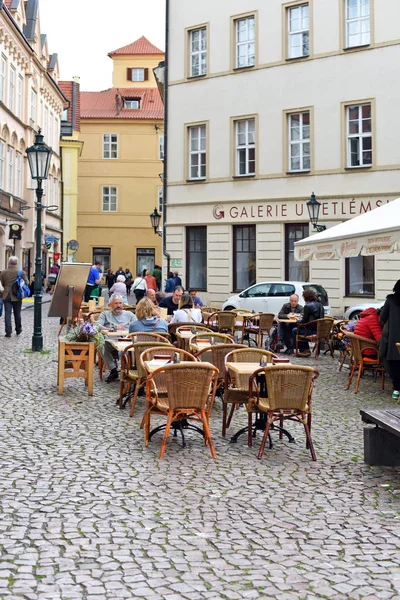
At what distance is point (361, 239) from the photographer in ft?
35.3

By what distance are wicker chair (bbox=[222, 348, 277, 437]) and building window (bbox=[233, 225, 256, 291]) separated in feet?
61.3

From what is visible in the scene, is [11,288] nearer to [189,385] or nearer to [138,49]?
[189,385]

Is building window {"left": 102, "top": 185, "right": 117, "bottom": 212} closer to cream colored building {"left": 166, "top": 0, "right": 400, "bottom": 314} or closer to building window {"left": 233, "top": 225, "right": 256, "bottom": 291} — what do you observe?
cream colored building {"left": 166, "top": 0, "right": 400, "bottom": 314}

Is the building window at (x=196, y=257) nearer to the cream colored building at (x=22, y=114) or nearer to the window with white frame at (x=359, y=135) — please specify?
the window with white frame at (x=359, y=135)

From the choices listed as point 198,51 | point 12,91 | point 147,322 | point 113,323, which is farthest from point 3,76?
point 147,322

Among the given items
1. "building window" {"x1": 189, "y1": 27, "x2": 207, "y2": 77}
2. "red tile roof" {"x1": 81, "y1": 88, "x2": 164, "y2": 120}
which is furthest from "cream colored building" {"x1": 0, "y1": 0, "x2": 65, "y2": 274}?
"building window" {"x1": 189, "y1": 27, "x2": 207, "y2": 77}

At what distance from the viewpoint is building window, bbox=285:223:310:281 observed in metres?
26.4

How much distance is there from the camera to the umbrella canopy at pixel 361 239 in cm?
1026

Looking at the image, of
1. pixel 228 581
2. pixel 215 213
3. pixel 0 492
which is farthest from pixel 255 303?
pixel 228 581

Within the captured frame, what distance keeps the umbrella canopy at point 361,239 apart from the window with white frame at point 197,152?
16728 millimetres

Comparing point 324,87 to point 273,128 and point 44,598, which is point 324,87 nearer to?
point 273,128

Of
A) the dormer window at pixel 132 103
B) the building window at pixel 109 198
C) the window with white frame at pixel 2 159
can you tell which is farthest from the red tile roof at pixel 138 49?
the window with white frame at pixel 2 159

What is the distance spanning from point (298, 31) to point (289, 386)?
22.0 metres

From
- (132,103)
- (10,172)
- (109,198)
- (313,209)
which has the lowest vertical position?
(313,209)
